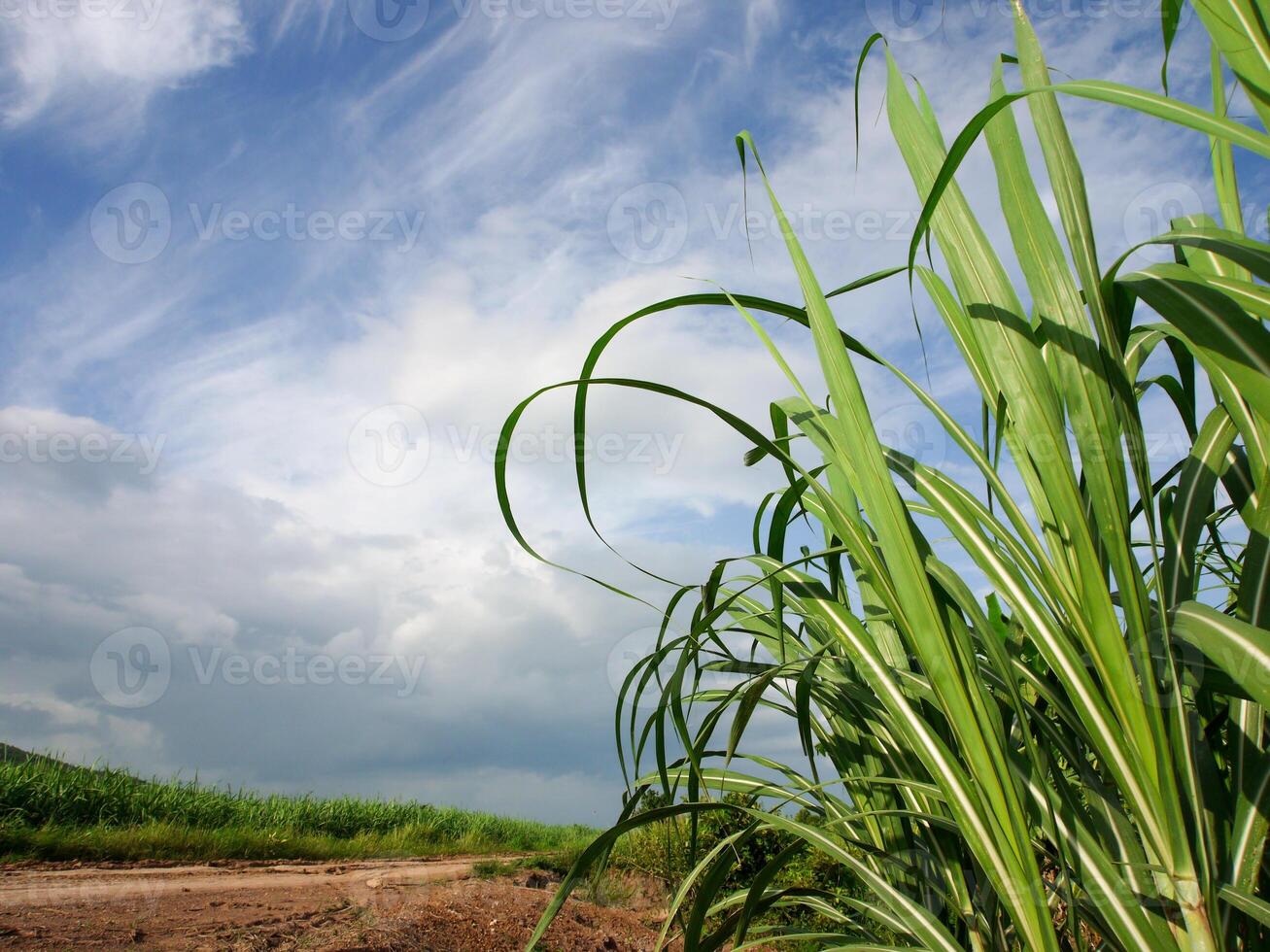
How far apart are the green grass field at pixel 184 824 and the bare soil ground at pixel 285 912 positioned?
0.79 ft

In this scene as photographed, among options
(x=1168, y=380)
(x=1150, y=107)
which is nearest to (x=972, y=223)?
(x=1150, y=107)

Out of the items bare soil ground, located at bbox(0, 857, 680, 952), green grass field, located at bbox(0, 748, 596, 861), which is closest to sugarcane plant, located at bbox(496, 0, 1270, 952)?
bare soil ground, located at bbox(0, 857, 680, 952)

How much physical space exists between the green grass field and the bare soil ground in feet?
0.79

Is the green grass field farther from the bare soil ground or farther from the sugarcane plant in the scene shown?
the sugarcane plant

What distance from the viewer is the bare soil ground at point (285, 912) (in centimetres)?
173

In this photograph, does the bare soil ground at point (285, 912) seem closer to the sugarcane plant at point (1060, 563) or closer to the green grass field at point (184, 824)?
the green grass field at point (184, 824)

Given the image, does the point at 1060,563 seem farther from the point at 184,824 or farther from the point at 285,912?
the point at 184,824

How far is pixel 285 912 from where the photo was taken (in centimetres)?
200

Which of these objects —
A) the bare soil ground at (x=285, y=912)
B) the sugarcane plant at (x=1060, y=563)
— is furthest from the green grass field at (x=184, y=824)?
the sugarcane plant at (x=1060, y=563)

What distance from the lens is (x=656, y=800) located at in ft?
9.39

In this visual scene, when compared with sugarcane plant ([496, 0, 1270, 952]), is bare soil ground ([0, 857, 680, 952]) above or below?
below

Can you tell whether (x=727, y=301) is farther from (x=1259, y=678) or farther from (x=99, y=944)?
(x=99, y=944)

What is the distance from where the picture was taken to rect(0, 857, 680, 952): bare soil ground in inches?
68.2

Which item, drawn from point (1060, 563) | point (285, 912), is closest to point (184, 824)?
point (285, 912)
